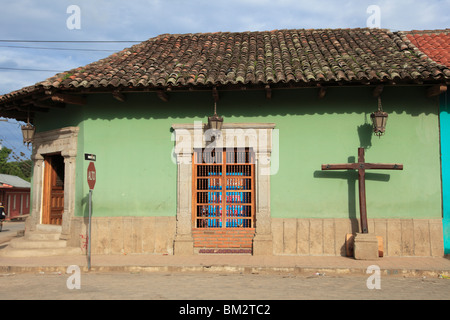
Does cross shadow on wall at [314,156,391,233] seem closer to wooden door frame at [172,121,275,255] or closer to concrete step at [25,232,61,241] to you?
wooden door frame at [172,121,275,255]

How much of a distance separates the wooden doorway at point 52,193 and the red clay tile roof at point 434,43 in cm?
1086

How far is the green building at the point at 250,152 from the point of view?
996 centimetres

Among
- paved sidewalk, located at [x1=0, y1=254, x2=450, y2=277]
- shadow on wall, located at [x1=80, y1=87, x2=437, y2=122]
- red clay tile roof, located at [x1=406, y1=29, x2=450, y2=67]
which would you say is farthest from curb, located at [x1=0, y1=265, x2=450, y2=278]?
red clay tile roof, located at [x1=406, y1=29, x2=450, y2=67]

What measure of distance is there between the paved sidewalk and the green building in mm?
560

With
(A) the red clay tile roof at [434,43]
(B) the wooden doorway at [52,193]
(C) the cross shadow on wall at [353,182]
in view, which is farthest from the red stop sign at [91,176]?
(A) the red clay tile roof at [434,43]

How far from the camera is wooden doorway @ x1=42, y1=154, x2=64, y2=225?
12141 millimetres

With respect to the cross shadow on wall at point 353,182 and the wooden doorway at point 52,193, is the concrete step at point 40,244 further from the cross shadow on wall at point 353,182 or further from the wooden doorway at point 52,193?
the cross shadow on wall at point 353,182

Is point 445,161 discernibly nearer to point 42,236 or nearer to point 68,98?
point 68,98

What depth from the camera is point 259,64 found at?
1089 centimetres

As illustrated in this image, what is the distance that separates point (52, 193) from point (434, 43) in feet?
39.2

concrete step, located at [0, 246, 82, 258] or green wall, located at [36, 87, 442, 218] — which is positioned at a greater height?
green wall, located at [36, 87, 442, 218]

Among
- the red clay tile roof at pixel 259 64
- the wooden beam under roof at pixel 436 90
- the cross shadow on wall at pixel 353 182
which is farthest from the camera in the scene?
the cross shadow on wall at pixel 353 182

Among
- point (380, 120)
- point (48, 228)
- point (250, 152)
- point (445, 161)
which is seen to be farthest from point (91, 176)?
point (445, 161)

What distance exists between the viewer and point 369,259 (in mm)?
9242
